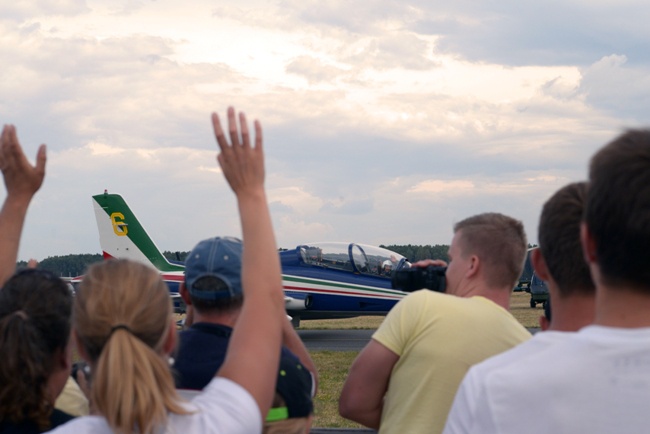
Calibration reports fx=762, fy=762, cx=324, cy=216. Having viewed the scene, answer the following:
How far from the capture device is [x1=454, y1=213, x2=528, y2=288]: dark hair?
311 centimetres

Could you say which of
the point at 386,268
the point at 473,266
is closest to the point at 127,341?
the point at 473,266

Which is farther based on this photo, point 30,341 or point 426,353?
point 426,353

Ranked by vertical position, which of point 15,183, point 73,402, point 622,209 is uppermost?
point 15,183

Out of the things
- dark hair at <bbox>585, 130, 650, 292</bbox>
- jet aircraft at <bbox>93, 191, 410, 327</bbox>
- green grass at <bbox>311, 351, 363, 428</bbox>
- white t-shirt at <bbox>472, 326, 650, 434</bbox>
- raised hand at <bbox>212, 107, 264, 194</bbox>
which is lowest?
green grass at <bbox>311, 351, 363, 428</bbox>

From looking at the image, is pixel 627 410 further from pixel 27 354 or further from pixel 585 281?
pixel 27 354

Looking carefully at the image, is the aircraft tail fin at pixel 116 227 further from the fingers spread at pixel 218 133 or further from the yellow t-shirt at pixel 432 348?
the fingers spread at pixel 218 133

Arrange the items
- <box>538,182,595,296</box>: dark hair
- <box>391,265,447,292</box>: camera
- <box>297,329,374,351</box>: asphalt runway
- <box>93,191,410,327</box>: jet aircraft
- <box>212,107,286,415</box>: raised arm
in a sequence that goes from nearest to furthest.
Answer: <box>212,107,286,415</box>: raised arm
<box>538,182,595,296</box>: dark hair
<box>391,265,447,292</box>: camera
<box>297,329,374,351</box>: asphalt runway
<box>93,191,410,327</box>: jet aircraft

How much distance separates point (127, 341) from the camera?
1839 millimetres

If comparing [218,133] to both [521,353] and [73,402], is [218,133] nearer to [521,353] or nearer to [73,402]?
[521,353]

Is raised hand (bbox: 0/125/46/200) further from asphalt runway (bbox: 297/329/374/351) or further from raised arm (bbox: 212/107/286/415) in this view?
asphalt runway (bbox: 297/329/374/351)

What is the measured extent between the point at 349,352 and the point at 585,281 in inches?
565

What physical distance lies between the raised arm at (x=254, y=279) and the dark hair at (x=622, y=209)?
0.83 m

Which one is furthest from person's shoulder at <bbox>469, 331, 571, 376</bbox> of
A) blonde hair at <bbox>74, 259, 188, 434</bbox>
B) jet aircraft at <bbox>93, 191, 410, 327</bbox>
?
jet aircraft at <bbox>93, 191, 410, 327</bbox>

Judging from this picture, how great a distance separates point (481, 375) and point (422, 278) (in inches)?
66.1
